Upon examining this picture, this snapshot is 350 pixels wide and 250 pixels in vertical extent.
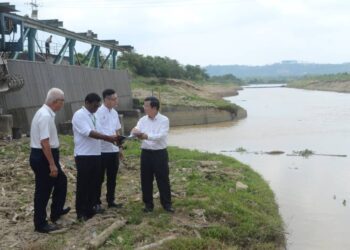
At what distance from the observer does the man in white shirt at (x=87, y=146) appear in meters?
6.75

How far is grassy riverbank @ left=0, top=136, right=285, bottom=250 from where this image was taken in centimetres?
643

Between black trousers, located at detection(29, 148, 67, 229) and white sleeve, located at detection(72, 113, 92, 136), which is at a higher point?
white sleeve, located at detection(72, 113, 92, 136)

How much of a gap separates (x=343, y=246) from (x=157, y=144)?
12.7 ft

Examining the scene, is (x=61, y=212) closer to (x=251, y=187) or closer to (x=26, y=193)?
(x=26, y=193)

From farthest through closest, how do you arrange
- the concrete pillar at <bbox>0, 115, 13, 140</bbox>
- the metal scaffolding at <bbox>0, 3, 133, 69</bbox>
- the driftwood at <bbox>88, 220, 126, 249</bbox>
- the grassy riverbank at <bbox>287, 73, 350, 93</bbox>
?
the grassy riverbank at <bbox>287, 73, 350, 93</bbox>, the metal scaffolding at <bbox>0, 3, 133, 69</bbox>, the concrete pillar at <bbox>0, 115, 13, 140</bbox>, the driftwood at <bbox>88, 220, 126, 249</bbox>

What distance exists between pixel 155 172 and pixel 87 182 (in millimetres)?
1066

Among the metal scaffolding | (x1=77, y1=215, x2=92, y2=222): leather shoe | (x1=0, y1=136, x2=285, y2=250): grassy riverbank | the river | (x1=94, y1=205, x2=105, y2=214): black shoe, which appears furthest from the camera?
the metal scaffolding

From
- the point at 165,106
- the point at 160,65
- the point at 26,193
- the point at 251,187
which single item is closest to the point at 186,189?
the point at 251,187

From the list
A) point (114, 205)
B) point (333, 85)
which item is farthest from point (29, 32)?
point (333, 85)

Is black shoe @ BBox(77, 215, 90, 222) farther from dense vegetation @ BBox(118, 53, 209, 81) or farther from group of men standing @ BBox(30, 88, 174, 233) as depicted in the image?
dense vegetation @ BBox(118, 53, 209, 81)

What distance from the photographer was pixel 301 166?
17312mm

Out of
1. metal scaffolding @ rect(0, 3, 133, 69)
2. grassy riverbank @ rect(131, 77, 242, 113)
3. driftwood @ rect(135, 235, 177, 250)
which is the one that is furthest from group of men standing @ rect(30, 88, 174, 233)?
grassy riverbank @ rect(131, 77, 242, 113)

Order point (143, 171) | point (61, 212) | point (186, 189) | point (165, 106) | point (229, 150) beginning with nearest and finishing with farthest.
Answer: point (61, 212)
point (143, 171)
point (186, 189)
point (229, 150)
point (165, 106)

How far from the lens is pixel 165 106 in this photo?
1489 inches
